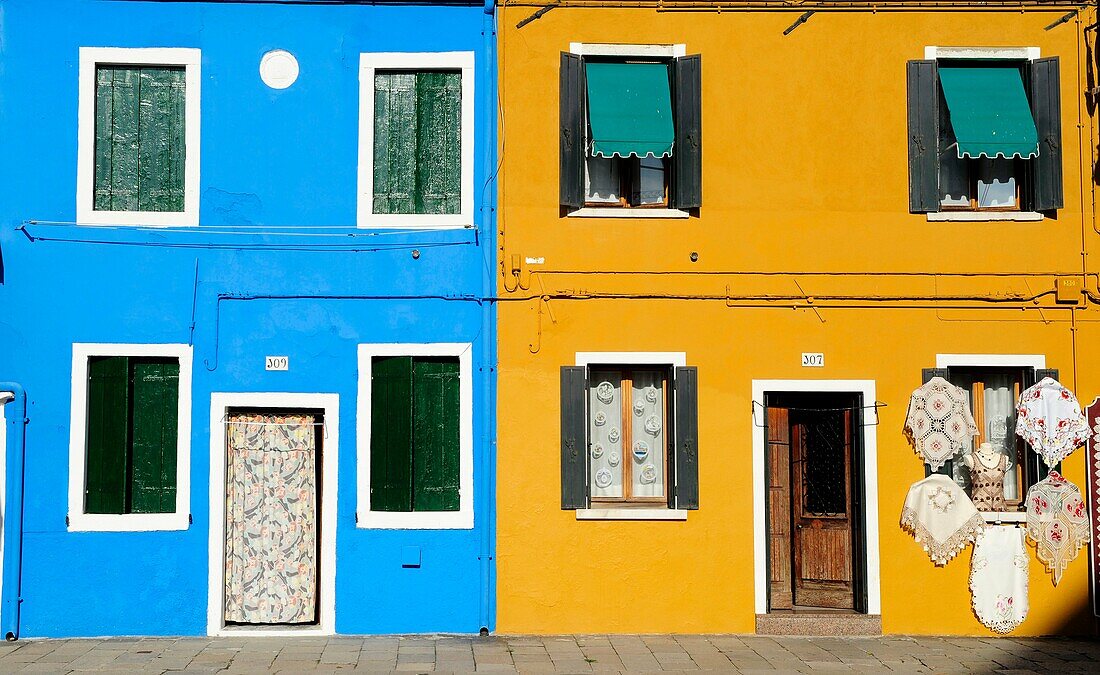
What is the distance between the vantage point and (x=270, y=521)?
12.3 metres

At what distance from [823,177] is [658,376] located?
2646mm

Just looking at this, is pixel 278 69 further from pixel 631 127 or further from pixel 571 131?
pixel 631 127

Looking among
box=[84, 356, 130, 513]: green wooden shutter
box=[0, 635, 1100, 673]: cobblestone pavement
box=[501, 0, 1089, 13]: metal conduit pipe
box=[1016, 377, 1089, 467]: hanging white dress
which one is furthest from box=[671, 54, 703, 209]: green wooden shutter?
box=[84, 356, 130, 513]: green wooden shutter

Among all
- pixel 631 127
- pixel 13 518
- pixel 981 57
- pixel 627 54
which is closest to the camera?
pixel 13 518

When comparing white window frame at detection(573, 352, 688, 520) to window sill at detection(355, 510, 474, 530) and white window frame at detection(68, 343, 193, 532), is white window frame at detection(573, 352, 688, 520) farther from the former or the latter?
white window frame at detection(68, 343, 193, 532)

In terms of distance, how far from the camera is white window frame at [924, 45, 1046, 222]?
497 inches

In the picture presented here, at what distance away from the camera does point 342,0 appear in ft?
41.1

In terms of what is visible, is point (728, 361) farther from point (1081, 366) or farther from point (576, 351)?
point (1081, 366)

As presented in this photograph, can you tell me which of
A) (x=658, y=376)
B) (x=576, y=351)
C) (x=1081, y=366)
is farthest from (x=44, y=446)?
(x=1081, y=366)

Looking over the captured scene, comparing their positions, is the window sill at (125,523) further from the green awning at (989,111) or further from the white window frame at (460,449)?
the green awning at (989,111)

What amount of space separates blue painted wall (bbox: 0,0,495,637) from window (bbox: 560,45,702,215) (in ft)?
2.82

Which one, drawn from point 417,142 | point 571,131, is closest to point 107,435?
point 417,142

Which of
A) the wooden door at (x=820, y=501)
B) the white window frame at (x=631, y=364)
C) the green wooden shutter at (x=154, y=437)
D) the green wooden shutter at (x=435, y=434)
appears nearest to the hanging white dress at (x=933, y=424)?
the wooden door at (x=820, y=501)

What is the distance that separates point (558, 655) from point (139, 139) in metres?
6.57
